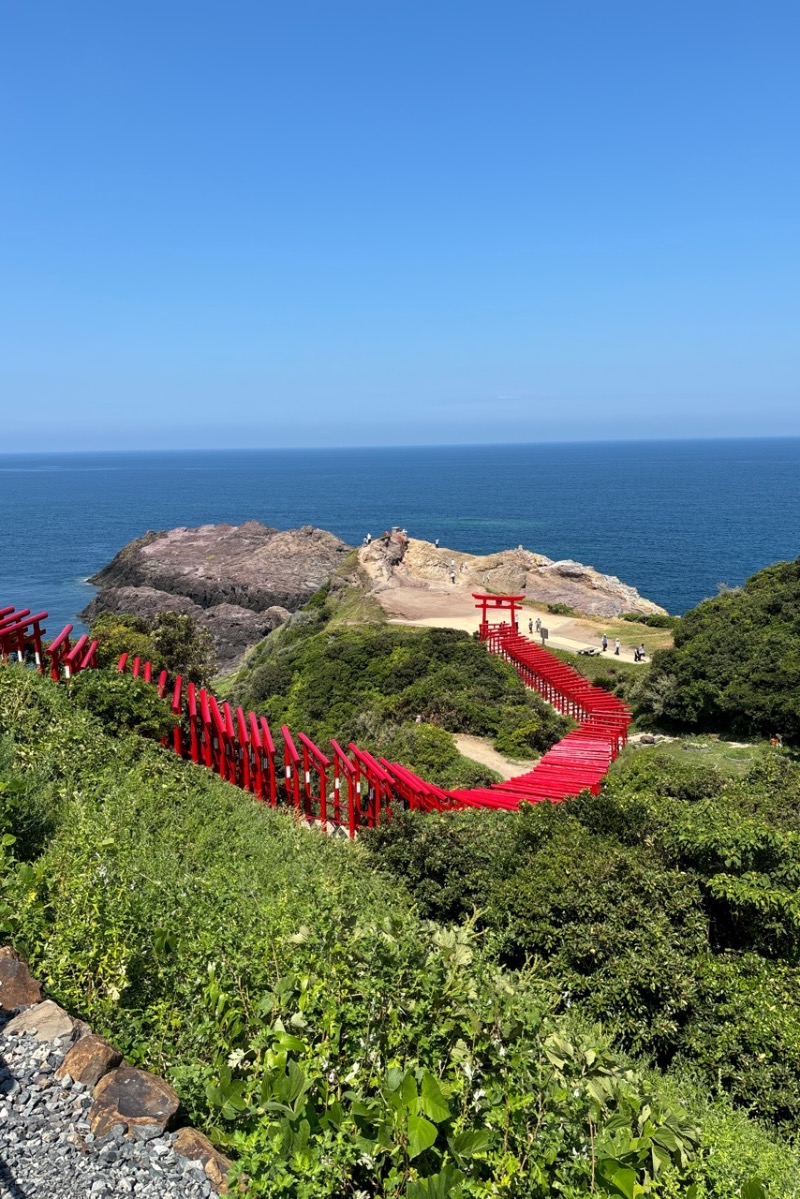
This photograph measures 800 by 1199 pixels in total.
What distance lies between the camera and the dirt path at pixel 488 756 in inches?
792

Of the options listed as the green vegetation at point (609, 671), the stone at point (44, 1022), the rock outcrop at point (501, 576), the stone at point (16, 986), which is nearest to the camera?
the stone at point (44, 1022)

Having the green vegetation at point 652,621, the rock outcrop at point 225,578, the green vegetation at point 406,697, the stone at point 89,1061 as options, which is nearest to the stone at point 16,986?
the stone at point 89,1061

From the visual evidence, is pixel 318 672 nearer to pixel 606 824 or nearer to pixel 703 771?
pixel 703 771

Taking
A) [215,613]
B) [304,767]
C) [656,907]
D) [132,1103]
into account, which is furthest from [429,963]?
[215,613]

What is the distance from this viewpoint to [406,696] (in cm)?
2491

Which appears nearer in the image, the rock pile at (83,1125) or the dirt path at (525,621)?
the rock pile at (83,1125)

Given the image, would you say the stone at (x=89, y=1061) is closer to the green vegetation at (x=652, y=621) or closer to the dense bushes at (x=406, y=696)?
the dense bushes at (x=406, y=696)

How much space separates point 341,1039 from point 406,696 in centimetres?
1949

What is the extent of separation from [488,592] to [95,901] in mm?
36706

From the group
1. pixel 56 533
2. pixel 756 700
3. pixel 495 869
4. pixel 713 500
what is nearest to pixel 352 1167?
pixel 495 869

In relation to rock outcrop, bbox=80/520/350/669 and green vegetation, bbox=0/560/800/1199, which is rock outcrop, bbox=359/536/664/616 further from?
green vegetation, bbox=0/560/800/1199

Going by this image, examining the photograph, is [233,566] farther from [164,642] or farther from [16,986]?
[16,986]

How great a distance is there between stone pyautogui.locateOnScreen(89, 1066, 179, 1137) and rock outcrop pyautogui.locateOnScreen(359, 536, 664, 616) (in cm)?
3624

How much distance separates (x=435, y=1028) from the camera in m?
5.52
